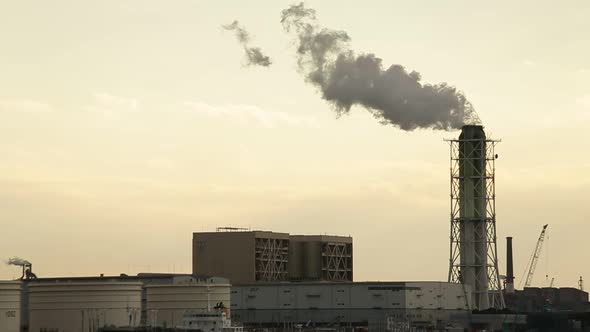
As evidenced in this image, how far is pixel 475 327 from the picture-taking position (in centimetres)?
19900

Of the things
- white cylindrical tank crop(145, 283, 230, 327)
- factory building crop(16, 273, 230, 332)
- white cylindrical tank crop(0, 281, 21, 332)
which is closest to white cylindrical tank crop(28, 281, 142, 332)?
factory building crop(16, 273, 230, 332)

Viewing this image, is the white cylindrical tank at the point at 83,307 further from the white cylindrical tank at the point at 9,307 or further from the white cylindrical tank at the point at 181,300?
the white cylindrical tank at the point at 181,300

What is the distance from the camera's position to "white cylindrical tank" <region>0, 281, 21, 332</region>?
176375mm

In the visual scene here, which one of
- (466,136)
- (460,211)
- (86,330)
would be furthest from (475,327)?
(86,330)

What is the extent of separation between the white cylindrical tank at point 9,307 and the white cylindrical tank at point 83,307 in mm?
4348

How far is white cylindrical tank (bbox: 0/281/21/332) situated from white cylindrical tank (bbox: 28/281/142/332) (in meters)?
4.35

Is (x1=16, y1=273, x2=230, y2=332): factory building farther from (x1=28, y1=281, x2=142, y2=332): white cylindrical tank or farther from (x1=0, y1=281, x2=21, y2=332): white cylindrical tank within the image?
(x1=0, y1=281, x2=21, y2=332): white cylindrical tank

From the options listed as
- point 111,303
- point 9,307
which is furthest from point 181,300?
point 9,307

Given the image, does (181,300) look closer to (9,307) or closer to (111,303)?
(111,303)

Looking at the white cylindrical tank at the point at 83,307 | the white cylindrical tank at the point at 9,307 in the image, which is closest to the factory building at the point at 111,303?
the white cylindrical tank at the point at 83,307

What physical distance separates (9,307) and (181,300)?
2591 centimetres

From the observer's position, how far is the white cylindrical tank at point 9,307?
176 metres

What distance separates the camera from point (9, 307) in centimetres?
17800

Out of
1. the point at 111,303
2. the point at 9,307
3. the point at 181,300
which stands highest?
the point at 181,300
